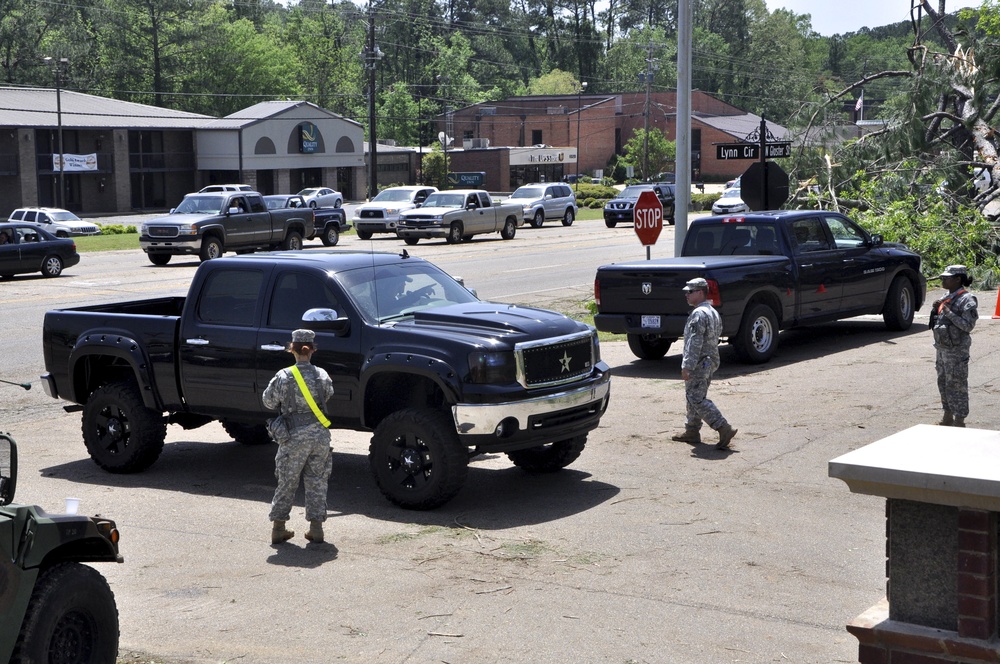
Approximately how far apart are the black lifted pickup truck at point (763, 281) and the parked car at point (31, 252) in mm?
18154

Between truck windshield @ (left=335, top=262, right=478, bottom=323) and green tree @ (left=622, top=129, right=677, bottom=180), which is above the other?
green tree @ (left=622, top=129, right=677, bottom=180)

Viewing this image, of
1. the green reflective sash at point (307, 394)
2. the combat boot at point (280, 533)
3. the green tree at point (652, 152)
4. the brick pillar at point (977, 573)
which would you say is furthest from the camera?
the green tree at point (652, 152)

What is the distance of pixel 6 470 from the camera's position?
5.17 m

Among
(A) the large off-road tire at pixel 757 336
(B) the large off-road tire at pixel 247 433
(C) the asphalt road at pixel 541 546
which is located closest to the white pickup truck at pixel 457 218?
(A) the large off-road tire at pixel 757 336

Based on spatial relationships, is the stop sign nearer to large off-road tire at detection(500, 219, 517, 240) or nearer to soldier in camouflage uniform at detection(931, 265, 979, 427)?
soldier in camouflage uniform at detection(931, 265, 979, 427)

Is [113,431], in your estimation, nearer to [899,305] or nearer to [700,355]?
[700,355]

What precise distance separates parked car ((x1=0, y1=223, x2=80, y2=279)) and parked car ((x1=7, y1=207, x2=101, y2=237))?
682 inches

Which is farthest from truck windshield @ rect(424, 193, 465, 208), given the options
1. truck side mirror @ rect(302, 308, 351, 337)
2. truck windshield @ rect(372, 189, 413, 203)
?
truck side mirror @ rect(302, 308, 351, 337)

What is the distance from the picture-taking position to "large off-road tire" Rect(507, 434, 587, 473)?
1008 cm

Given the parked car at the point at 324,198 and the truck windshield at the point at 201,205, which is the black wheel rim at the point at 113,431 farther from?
the parked car at the point at 324,198

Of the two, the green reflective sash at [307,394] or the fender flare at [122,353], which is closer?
the green reflective sash at [307,394]

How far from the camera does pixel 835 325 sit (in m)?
19.3

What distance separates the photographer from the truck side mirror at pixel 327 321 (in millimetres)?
9125

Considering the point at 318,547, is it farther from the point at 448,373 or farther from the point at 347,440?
the point at 347,440
